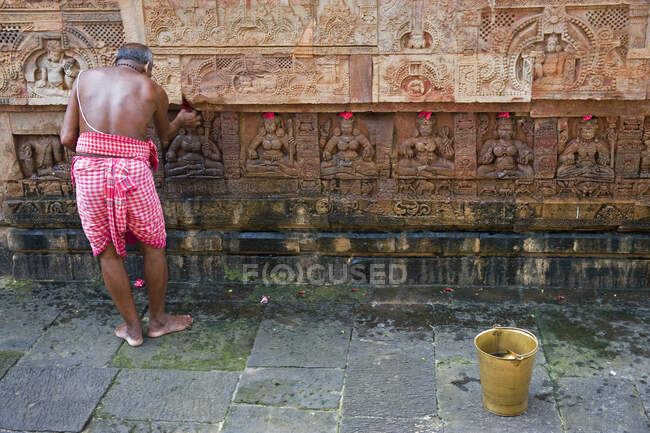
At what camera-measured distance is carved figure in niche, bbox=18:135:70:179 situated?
5340 mm

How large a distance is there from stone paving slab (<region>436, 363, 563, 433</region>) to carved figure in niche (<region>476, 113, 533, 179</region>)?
5.60 feet

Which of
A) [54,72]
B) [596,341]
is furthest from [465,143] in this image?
[54,72]

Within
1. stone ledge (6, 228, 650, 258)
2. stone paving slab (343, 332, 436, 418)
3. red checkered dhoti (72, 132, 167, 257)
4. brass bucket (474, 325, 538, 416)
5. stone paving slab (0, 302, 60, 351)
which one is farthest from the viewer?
stone ledge (6, 228, 650, 258)

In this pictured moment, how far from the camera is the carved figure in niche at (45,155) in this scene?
17.5 ft

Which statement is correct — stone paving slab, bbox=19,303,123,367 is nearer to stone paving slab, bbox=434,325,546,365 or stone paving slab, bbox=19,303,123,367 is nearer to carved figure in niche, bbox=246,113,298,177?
carved figure in niche, bbox=246,113,298,177

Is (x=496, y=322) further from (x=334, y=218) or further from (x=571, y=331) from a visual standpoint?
(x=334, y=218)

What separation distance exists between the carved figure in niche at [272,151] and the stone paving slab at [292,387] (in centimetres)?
180

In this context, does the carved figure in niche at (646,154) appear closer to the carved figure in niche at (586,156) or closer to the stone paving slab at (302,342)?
the carved figure in niche at (586,156)

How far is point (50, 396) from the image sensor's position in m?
3.79

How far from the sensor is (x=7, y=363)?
4.16 metres

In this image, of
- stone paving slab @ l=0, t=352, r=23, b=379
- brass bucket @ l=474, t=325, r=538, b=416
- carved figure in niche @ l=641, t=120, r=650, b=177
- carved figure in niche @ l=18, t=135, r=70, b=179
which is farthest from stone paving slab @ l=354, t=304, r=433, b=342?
carved figure in niche @ l=18, t=135, r=70, b=179

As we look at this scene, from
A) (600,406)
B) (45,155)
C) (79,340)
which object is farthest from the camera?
(45,155)

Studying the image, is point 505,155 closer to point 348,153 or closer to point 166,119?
point 348,153

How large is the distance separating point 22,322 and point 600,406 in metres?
3.94
